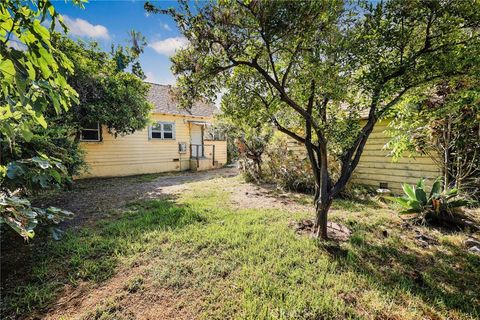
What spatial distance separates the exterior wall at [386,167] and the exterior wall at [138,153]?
9.24m

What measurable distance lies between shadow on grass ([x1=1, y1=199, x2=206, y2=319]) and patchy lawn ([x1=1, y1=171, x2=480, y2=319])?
1 centimetres

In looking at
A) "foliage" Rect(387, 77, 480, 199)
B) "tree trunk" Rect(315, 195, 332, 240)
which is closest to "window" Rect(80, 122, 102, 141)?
"tree trunk" Rect(315, 195, 332, 240)

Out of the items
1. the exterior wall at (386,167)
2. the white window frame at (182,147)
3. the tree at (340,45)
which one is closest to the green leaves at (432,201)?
the exterior wall at (386,167)

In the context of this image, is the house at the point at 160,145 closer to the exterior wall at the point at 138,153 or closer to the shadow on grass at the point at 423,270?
the exterior wall at the point at 138,153

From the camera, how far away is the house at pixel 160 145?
929 centimetres

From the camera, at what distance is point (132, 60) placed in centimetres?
886

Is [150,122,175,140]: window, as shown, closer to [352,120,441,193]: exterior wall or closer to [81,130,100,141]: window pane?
[81,130,100,141]: window pane

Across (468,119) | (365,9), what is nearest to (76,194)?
(365,9)

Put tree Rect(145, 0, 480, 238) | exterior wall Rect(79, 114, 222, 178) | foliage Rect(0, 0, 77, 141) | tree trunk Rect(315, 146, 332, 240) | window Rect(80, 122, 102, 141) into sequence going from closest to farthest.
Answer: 1. foliage Rect(0, 0, 77, 141)
2. tree Rect(145, 0, 480, 238)
3. tree trunk Rect(315, 146, 332, 240)
4. window Rect(80, 122, 102, 141)
5. exterior wall Rect(79, 114, 222, 178)

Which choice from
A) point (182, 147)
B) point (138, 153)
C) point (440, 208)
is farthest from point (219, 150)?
point (440, 208)

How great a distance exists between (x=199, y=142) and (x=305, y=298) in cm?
1263

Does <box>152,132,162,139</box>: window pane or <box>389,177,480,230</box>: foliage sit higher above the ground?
<box>152,132,162,139</box>: window pane

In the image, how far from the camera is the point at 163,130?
11602 mm

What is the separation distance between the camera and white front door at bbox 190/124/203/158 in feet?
43.8
